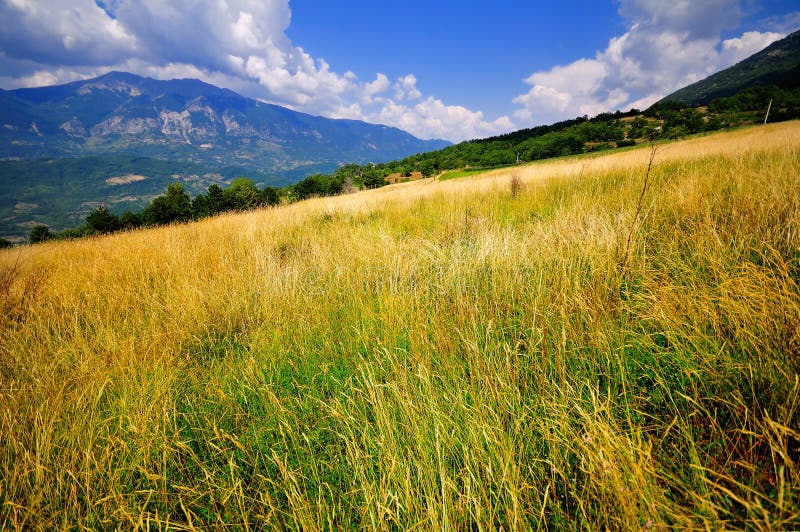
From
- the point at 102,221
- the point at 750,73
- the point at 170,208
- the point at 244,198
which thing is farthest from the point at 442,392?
the point at 750,73

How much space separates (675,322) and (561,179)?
6.70 metres

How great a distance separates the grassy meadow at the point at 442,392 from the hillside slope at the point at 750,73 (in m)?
204

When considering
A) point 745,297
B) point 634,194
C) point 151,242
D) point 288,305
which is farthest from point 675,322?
point 151,242

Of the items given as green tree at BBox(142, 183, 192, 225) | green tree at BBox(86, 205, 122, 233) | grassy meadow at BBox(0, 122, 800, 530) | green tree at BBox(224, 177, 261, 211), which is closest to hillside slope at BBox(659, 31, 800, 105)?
green tree at BBox(224, 177, 261, 211)

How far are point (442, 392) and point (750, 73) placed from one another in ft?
821

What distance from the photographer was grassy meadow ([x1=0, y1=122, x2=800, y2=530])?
999 millimetres

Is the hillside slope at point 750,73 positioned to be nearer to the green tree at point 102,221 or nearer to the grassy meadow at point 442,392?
the grassy meadow at point 442,392

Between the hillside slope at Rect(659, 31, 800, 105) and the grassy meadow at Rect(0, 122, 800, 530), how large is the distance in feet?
669

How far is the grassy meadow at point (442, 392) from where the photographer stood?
100 cm

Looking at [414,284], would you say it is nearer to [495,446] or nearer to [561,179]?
[495,446]

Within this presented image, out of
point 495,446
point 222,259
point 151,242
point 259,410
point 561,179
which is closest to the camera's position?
point 495,446

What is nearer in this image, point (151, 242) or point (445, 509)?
point (445, 509)

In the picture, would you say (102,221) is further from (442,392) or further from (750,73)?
(750,73)

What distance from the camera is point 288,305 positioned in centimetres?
266
